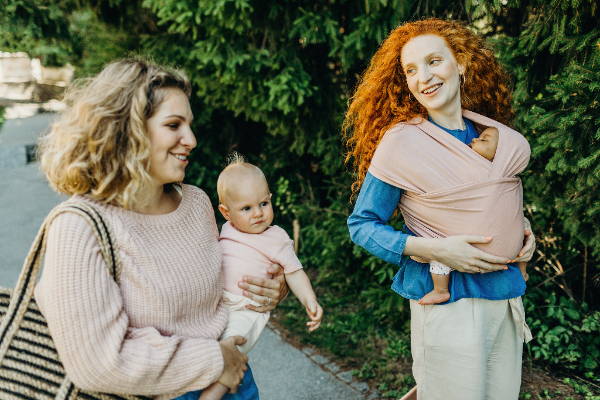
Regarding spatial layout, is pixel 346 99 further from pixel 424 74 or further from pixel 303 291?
pixel 303 291

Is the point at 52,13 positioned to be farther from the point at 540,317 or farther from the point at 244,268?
the point at 540,317

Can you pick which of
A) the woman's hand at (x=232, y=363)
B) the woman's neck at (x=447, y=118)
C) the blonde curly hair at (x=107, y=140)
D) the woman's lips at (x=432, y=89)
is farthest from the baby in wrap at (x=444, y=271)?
the blonde curly hair at (x=107, y=140)

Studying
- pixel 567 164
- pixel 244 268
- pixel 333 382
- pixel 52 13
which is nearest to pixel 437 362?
pixel 244 268

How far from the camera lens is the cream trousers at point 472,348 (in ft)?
6.23

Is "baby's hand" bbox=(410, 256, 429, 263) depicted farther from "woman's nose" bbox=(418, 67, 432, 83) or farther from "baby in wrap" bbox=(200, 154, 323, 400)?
"woman's nose" bbox=(418, 67, 432, 83)

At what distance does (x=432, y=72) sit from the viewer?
1.95 meters

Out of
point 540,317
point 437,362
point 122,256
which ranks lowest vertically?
point 540,317

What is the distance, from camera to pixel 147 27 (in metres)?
5.91

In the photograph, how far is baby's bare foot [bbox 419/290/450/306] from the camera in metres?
1.90

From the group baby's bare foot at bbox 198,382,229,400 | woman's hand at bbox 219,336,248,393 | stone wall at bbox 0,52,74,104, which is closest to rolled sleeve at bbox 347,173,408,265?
woman's hand at bbox 219,336,248,393

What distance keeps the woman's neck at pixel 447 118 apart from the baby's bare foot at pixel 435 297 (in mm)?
629

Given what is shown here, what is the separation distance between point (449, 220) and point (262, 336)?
9.06ft

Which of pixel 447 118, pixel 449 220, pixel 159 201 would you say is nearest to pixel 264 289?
pixel 159 201

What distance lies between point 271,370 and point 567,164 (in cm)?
233
